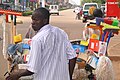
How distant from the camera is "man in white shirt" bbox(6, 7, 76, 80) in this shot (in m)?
3.52

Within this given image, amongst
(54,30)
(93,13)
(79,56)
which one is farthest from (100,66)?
(54,30)

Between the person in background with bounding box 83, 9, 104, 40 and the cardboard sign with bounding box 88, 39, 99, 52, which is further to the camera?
the person in background with bounding box 83, 9, 104, 40

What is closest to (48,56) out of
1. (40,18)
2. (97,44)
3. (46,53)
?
(46,53)

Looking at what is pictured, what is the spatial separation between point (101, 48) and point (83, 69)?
1.43 feet

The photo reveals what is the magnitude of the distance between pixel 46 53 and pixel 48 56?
0.12ft

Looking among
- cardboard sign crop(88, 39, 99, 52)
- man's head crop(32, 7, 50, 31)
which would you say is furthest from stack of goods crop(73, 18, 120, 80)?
man's head crop(32, 7, 50, 31)

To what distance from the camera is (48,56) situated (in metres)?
3.58

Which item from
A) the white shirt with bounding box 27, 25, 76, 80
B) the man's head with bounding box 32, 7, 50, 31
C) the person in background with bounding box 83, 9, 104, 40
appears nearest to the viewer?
the white shirt with bounding box 27, 25, 76, 80

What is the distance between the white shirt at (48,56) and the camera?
11.5 ft

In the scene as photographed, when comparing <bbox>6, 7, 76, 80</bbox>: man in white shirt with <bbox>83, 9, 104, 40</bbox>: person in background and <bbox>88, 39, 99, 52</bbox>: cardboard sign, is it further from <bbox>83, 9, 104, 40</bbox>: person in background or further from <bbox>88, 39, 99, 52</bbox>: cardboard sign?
<bbox>83, 9, 104, 40</bbox>: person in background

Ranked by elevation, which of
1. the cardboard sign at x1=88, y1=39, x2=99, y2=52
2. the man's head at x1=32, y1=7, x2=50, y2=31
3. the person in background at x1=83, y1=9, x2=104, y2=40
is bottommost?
the cardboard sign at x1=88, y1=39, x2=99, y2=52

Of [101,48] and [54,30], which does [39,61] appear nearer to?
[54,30]

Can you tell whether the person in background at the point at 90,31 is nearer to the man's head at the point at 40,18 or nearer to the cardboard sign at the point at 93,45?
the cardboard sign at the point at 93,45

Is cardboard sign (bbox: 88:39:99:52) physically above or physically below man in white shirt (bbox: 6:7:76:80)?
below
